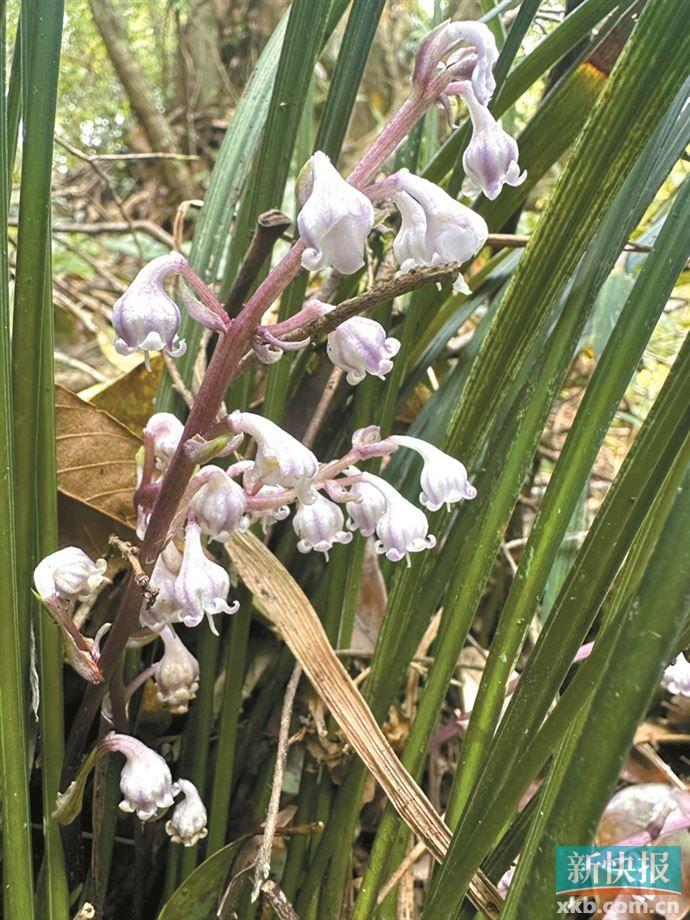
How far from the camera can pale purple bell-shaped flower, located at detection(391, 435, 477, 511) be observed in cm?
54

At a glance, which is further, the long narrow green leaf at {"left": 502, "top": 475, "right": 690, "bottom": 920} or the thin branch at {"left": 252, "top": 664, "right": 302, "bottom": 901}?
the thin branch at {"left": 252, "top": 664, "right": 302, "bottom": 901}

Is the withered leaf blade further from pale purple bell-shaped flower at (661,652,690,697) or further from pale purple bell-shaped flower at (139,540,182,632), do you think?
pale purple bell-shaped flower at (661,652,690,697)

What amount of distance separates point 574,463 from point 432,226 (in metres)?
0.22

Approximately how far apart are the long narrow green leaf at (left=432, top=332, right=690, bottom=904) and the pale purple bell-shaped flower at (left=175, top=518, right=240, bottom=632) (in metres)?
0.20

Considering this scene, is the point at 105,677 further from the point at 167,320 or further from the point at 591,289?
the point at 591,289

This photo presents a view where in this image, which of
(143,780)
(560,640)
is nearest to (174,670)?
(143,780)

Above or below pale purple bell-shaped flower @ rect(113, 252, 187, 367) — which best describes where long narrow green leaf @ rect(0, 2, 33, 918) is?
below

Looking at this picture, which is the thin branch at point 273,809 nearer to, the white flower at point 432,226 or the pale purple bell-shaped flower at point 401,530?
the pale purple bell-shaped flower at point 401,530

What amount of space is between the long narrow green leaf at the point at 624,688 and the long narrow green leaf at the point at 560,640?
0.09m

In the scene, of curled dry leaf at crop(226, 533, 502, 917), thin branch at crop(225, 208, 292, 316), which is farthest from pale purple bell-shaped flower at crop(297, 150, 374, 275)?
curled dry leaf at crop(226, 533, 502, 917)

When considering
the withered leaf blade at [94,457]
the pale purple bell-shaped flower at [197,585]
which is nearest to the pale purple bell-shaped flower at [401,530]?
the pale purple bell-shaped flower at [197,585]

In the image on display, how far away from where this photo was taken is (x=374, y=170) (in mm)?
428

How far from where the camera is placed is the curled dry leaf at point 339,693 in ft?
2.00

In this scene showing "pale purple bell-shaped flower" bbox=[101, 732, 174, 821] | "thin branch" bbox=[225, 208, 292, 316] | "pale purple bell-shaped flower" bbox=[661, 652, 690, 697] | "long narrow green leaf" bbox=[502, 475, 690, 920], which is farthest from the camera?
"pale purple bell-shaped flower" bbox=[661, 652, 690, 697]
